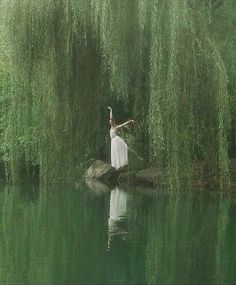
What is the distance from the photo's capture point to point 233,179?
15.3 metres

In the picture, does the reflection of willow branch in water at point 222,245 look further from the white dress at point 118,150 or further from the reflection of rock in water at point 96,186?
the white dress at point 118,150

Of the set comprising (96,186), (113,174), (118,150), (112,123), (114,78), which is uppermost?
(114,78)

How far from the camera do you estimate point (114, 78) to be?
1266 centimetres

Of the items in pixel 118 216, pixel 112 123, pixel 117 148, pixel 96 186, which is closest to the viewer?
pixel 118 216

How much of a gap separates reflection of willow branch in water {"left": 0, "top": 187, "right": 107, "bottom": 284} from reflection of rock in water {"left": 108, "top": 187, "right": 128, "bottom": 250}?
5.8 inches

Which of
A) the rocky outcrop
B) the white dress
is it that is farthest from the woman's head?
the rocky outcrop

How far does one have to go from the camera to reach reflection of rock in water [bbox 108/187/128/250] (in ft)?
30.8

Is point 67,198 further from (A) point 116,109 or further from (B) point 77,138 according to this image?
(A) point 116,109

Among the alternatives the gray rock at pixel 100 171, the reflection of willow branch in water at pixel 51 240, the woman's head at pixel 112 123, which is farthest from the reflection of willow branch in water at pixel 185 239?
the gray rock at pixel 100 171

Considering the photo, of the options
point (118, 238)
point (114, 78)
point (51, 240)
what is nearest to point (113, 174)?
point (114, 78)

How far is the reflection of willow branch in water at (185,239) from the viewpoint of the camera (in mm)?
7160

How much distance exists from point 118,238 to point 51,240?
3.04ft

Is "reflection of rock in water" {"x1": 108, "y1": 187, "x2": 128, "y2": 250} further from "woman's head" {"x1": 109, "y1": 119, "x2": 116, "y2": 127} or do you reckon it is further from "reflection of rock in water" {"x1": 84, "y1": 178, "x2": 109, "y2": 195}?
"woman's head" {"x1": 109, "y1": 119, "x2": 116, "y2": 127}

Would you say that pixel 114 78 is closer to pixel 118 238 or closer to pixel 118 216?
pixel 118 216
